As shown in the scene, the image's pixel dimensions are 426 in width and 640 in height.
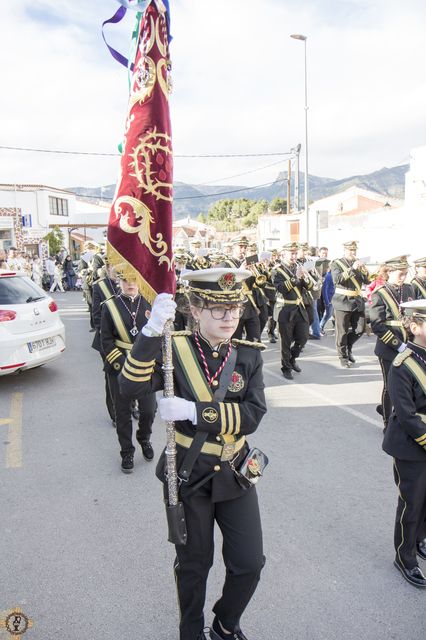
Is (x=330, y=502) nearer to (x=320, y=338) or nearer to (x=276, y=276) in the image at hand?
(x=276, y=276)

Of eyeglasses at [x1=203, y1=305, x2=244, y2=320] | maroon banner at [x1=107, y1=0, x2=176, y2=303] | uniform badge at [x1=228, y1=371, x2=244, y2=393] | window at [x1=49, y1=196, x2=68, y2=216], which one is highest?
window at [x1=49, y1=196, x2=68, y2=216]

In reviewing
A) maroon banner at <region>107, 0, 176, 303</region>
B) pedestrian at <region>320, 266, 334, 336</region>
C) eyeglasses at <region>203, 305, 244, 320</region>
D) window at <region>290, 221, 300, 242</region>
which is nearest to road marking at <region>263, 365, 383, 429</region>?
eyeglasses at <region>203, 305, 244, 320</region>

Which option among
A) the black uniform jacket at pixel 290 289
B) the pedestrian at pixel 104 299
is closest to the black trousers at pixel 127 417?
the pedestrian at pixel 104 299

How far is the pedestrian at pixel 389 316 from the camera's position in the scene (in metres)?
5.75

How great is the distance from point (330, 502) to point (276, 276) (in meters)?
5.30

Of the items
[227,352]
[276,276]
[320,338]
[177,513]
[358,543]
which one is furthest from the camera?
[320,338]

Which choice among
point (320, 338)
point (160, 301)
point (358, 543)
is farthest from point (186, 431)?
point (320, 338)

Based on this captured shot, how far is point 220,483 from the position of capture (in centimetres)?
256

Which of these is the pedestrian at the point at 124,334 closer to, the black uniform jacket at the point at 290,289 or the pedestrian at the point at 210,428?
the pedestrian at the point at 210,428

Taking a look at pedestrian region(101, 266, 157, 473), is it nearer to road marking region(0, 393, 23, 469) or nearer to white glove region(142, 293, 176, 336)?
road marking region(0, 393, 23, 469)

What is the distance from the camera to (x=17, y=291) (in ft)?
26.5

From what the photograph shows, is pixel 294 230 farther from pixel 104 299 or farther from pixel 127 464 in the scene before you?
pixel 127 464

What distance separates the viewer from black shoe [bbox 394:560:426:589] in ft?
10.7

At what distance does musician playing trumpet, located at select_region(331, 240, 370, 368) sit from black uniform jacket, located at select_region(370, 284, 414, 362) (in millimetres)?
2688
